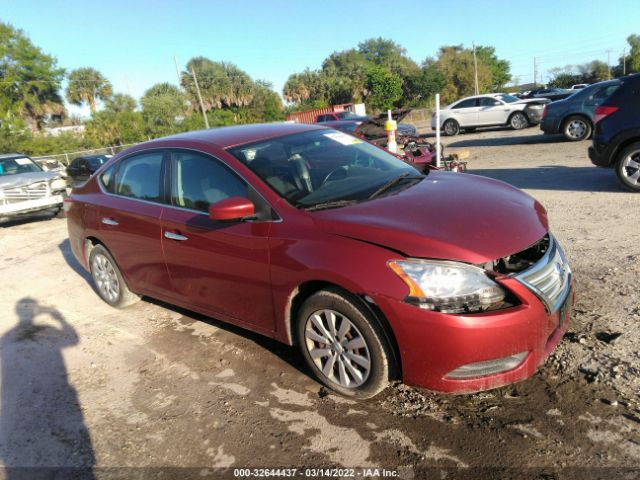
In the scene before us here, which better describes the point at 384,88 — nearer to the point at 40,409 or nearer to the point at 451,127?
the point at 451,127

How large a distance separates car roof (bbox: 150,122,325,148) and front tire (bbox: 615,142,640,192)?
5.13 meters

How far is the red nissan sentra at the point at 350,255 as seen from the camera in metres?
2.54

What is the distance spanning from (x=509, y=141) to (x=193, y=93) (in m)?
44.8

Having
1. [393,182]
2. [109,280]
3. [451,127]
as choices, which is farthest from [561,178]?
[451,127]

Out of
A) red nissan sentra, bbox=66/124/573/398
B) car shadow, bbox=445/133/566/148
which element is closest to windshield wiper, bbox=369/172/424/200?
red nissan sentra, bbox=66/124/573/398

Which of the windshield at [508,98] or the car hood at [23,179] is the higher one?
the windshield at [508,98]

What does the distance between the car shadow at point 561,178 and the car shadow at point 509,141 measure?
521 centimetres

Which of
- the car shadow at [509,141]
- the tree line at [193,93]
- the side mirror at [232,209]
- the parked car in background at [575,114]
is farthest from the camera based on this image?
the tree line at [193,93]

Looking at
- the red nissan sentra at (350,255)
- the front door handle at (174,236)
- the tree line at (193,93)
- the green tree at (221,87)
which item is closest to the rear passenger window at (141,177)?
the red nissan sentra at (350,255)

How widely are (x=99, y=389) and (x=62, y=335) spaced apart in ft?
4.39

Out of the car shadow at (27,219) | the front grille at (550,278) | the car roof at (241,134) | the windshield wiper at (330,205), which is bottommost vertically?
the car shadow at (27,219)

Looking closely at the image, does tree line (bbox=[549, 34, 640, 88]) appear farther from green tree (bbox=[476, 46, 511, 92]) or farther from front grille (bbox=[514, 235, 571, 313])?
front grille (bbox=[514, 235, 571, 313])

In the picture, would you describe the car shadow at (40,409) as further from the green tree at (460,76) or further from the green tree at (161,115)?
the green tree at (460,76)

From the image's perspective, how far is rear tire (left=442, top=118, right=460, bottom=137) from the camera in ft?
69.3
